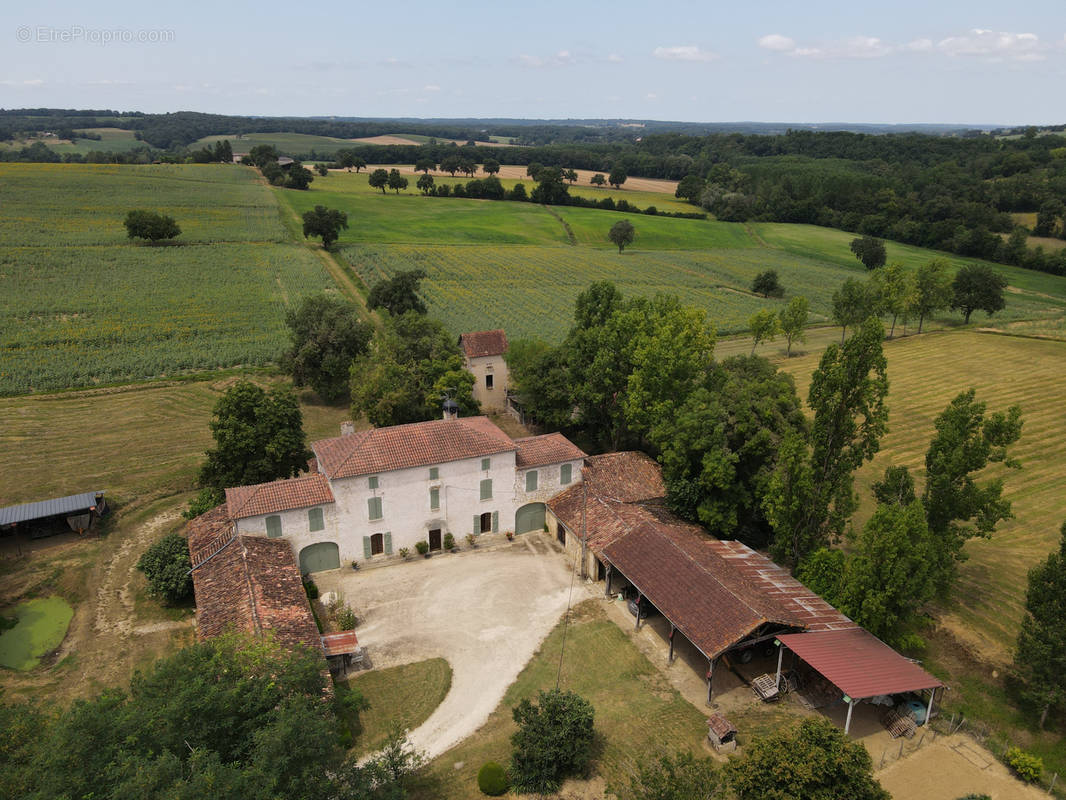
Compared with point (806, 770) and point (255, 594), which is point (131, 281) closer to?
point (255, 594)

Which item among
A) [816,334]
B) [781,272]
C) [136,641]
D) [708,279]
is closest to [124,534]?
[136,641]

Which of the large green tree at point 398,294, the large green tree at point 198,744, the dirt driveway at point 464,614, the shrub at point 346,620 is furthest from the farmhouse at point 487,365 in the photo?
the large green tree at point 198,744

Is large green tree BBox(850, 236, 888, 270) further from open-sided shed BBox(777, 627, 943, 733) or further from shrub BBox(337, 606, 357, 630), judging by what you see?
shrub BBox(337, 606, 357, 630)

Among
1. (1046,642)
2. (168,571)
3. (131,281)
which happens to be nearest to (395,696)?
(168,571)

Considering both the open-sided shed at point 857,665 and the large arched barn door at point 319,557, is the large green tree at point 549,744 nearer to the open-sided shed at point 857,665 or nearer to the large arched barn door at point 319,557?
the open-sided shed at point 857,665

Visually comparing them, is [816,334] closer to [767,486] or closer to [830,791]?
[767,486]
